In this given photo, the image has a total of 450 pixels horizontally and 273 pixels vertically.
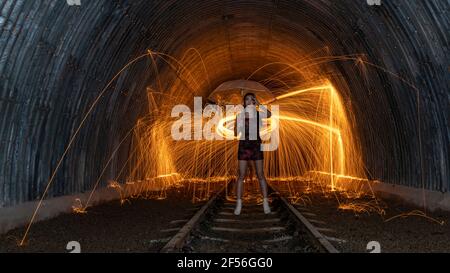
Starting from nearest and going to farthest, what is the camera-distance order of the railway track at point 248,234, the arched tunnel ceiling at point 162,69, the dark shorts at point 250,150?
the railway track at point 248,234 < the arched tunnel ceiling at point 162,69 < the dark shorts at point 250,150

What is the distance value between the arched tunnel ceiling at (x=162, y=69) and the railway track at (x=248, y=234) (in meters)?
2.50

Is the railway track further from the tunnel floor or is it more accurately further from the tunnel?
the tunnel

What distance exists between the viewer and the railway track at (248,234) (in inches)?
259

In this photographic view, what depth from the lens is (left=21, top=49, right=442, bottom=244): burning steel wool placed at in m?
13.0

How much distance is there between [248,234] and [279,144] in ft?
51.7

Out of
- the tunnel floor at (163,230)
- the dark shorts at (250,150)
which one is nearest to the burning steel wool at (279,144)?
the tunnel floor at (163,230)

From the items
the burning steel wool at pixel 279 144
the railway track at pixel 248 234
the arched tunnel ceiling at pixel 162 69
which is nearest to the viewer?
the railway track at pixel 248 234

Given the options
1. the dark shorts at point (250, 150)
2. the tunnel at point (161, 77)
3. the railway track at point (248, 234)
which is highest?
the tunnel at point (161, 77)

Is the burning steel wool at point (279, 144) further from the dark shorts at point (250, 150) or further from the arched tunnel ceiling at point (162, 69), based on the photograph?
the dark shorts at point (250, 150)

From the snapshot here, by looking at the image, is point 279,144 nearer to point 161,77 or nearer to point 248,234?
point 161,77

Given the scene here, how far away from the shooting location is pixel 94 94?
1002 cm

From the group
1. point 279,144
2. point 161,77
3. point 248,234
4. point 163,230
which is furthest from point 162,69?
point 279,144

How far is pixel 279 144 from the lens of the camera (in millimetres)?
23547

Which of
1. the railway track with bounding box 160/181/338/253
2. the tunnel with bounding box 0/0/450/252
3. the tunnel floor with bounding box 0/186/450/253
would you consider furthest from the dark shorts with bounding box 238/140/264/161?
the tunnel with bounding box 0/0/450/252
